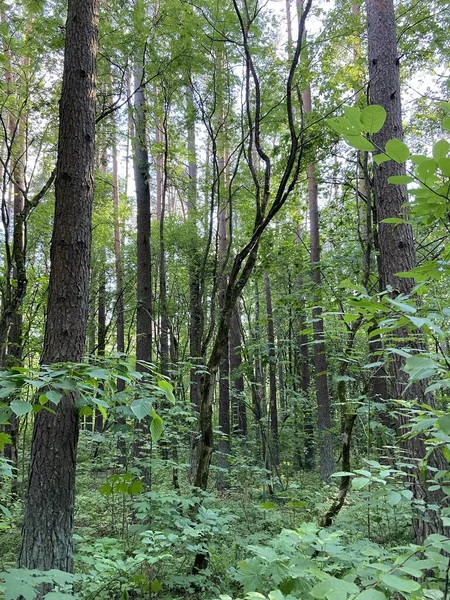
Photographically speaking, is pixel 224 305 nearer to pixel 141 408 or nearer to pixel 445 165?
pixel 141 408

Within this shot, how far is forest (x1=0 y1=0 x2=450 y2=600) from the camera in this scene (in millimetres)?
1407

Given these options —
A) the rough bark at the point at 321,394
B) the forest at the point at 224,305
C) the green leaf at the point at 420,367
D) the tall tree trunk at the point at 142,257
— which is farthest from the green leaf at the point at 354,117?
the rough bark at the point at 321,394

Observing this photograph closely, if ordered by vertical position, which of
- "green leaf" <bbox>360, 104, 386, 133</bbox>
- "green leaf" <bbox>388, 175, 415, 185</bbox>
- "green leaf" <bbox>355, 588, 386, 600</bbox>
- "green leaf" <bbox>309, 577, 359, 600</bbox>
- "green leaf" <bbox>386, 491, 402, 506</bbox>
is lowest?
"green leaf" <bbox>309, 577, 359, 600</bbox>

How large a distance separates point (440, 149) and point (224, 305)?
2424 mm

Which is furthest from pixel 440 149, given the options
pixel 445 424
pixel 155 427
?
pixel 155 427

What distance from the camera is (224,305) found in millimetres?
3281

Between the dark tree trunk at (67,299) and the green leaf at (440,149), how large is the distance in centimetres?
259

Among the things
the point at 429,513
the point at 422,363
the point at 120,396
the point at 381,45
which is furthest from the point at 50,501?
the point at 381,45

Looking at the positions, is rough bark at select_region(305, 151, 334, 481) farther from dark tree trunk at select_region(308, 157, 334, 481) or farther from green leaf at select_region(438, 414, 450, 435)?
green leaf at select_region(438, 414, 450, 435)

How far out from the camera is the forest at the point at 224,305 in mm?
1407

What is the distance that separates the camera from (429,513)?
3.09 meters

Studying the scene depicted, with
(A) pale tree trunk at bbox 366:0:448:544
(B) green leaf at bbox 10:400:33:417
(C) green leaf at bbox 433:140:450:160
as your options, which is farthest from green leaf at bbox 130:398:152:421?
(A) pale tree trunk at bbox 366:0:448:544

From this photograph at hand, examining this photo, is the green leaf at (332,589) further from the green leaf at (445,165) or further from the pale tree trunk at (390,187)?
the pale tree trunk at (390,187)

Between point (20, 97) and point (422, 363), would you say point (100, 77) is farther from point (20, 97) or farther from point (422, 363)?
point (422, 363)
